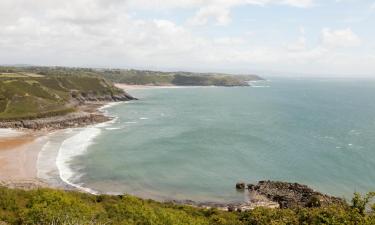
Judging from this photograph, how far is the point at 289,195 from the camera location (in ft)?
172

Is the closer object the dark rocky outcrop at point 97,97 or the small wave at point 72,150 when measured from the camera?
the small wave at point 72,150

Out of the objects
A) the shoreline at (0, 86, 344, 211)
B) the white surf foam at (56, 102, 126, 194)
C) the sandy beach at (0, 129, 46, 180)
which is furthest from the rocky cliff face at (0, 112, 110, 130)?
the shoreline at (0, 86, 344, 211)

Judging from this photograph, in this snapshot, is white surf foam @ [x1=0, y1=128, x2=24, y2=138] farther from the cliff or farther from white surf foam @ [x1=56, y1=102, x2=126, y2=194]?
white surf foam @ [x1=56, y1=102, x2=126, y2=194]

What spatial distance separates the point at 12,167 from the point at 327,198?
49151mm

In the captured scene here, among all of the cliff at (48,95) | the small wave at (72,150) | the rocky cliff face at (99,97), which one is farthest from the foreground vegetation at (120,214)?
the rocky cliff face at (99,97)

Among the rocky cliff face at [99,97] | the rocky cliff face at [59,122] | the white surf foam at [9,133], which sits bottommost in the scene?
the white surf foam at [9,133]

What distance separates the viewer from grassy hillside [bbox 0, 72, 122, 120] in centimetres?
10781

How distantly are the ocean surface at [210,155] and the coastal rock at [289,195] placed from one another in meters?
3.01

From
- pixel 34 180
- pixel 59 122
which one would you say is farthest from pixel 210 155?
pixel 59 122

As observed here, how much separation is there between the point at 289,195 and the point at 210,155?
23816mm

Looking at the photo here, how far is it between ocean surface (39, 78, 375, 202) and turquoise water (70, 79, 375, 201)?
139mm

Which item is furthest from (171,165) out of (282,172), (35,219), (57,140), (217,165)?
(35,219)

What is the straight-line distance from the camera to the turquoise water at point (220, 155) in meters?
56.3

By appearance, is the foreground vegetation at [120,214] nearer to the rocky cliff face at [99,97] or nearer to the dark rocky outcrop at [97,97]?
the dark rocky outcrop at [97,97]
